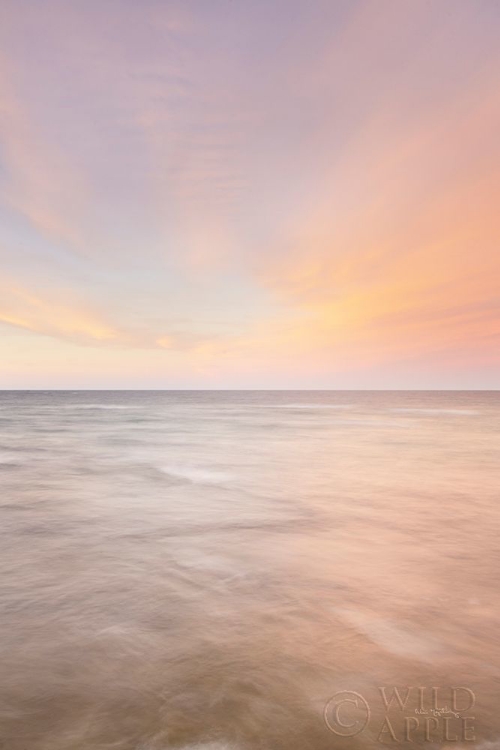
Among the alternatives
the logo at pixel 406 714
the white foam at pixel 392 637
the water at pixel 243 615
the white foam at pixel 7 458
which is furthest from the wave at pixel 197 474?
the logo at pixel 406 714

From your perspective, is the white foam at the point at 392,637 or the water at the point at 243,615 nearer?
the water at the point at 243,615

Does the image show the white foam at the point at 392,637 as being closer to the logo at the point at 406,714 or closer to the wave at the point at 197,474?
the logo at the point at 406,714

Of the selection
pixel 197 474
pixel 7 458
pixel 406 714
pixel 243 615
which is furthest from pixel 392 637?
pixel 7 458

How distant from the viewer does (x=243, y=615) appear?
18.8ft

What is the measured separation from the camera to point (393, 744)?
3.68m

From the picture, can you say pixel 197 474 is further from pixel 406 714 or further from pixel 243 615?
pixel 406 714

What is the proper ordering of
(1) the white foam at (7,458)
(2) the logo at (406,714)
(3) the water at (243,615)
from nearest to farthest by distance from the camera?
(2) the logo at (406,714) < (3) the water at (243,615) < (1) the white foam at (7,458)

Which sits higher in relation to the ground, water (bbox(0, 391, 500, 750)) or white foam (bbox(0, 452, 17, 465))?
white foam (bbox(0, 452, 17, 465))

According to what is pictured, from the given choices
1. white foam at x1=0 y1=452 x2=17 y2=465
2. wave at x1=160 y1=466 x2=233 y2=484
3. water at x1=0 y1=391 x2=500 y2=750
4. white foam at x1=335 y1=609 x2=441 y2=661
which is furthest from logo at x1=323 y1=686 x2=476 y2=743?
white foam at x1=0 y1=452 x2=17 y2=465

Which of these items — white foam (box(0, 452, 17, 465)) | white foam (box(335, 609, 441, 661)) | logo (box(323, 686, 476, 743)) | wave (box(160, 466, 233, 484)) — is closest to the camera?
logo (box(323, 686, 476, 743))

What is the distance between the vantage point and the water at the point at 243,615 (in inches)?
154

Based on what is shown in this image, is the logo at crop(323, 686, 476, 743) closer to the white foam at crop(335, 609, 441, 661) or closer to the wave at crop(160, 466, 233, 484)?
the white foam at crop(335, 609, 441, 661)

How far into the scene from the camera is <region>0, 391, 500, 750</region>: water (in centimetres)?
392

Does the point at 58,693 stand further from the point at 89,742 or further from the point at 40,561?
the point at 40,561
